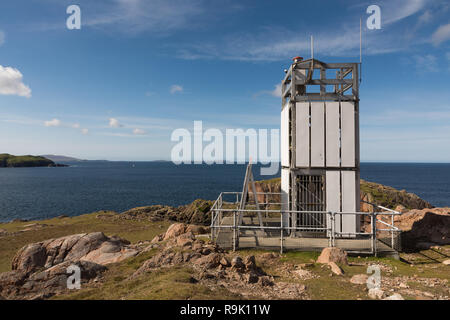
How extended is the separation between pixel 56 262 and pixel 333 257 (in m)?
13.5

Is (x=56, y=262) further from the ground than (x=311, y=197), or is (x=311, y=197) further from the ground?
(x=311, y=197)

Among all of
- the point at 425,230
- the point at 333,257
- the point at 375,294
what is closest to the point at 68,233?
the point at 333,257

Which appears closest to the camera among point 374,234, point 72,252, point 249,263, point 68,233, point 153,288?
point 153,288

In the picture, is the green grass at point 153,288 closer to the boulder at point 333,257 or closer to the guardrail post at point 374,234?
the boulder at point 333,257

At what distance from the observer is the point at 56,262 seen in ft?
40.9

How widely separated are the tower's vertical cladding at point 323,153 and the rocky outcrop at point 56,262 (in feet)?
31.1

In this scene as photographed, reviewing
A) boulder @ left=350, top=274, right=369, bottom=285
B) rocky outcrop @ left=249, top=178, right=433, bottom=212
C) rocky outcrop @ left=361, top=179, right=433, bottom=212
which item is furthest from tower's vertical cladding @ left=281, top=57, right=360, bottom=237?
rocky outcrop @ left=361, top=179, right=433, bottom=212

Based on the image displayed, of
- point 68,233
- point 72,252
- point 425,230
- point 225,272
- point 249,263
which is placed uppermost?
point 249,263

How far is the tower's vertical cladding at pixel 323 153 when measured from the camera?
1353 centimetres

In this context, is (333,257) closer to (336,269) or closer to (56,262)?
(336,269)
